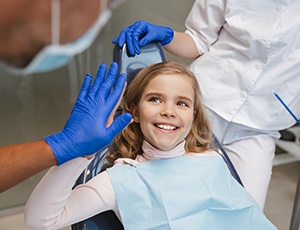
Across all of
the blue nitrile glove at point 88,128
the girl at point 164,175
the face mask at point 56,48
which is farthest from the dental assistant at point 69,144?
the face mask at point 56,48

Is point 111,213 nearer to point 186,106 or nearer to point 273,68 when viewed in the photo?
point 186,106

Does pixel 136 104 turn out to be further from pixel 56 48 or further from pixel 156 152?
pixel 56 48

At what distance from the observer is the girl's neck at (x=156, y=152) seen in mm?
1292

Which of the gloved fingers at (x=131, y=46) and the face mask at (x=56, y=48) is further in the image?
the gloved fingers at (x=131, y=46)

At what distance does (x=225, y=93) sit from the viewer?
1.59 meters

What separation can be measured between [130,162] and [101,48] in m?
1.07

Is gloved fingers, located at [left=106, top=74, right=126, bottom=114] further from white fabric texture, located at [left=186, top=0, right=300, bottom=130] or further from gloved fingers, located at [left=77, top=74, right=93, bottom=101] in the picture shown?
white fabric texture, located at [left=186, top=0, right=300, bottom=130]

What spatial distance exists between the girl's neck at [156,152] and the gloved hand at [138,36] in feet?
1.03

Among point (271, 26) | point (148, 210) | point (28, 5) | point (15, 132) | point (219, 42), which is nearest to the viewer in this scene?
point (28, 5)

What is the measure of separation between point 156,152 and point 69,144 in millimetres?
412

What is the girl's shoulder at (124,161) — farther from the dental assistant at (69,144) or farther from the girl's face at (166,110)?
the dental assistant at (69,144)

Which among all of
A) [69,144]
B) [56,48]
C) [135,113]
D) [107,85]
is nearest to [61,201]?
[69,144]

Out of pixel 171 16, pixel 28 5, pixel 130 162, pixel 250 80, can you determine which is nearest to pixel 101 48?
pixel 171 16

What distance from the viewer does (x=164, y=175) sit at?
4.16ft
